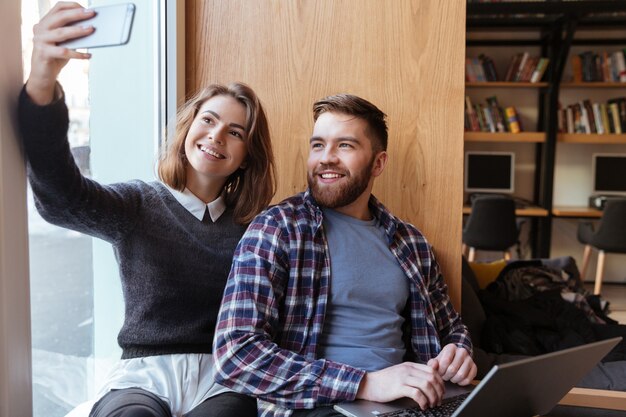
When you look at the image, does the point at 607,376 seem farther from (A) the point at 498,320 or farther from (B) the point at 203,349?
(B) the point at 203,349

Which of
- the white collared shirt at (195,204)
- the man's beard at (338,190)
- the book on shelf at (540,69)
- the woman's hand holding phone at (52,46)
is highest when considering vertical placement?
the book on shelf at (540,69)

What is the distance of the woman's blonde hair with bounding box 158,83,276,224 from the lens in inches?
63.5

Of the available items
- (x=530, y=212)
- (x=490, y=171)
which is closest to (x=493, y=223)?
(x=530, y=212)

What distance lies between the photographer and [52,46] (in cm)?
109

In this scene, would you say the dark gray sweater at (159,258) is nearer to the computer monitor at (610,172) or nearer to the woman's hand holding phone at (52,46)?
the woman's hand holding phone at (52,46)

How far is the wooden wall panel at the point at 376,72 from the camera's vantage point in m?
1.88

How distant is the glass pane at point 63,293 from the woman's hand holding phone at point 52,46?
0.30 ft

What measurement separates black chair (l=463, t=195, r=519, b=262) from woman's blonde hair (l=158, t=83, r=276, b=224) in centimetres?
351

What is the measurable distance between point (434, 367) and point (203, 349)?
0.55 metres

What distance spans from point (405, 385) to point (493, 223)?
3858mm

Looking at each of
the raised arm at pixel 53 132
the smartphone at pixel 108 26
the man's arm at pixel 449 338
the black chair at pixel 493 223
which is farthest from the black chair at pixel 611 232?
the smartphone at pixel 108 26

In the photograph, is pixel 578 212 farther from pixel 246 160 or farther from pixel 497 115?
pixel 246 160

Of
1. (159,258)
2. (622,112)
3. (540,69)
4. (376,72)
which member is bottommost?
(159,258)

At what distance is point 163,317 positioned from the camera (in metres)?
1.50
